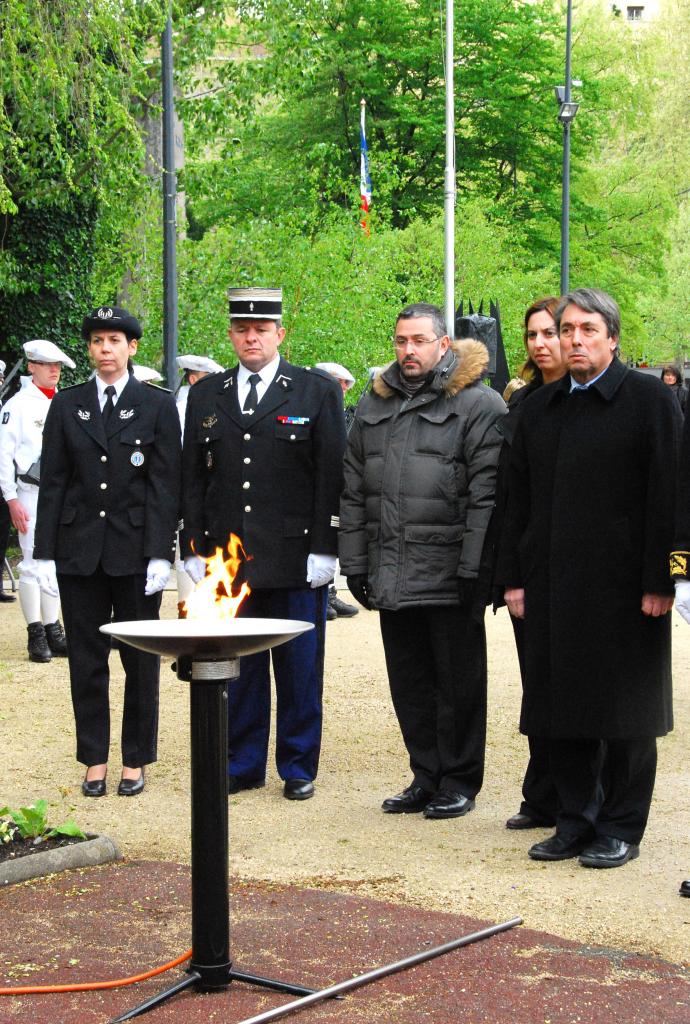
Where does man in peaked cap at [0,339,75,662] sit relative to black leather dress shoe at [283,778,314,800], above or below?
above

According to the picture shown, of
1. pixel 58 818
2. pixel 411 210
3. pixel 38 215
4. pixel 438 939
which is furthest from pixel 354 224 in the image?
pixel 438 939

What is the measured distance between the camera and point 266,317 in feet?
23.5

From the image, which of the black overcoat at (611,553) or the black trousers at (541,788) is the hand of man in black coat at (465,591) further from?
the black overcoat at (611,553)

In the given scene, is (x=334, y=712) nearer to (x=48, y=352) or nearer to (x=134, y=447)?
(x=134, y=447)

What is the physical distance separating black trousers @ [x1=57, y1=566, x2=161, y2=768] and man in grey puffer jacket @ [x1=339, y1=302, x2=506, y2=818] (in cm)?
112

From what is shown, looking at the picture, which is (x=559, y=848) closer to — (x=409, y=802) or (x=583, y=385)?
(x=409, y=802)

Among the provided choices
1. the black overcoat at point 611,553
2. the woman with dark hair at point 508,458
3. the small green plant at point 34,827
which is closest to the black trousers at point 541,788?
the woman with dark hair at point 508,458

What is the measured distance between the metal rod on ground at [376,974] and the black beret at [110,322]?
3482 millimetres

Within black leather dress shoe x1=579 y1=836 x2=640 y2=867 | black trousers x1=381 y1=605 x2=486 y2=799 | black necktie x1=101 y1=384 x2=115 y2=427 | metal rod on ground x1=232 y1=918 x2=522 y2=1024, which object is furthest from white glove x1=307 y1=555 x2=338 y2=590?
metal rod on ground x1=232 y1=918 x2=522 y2=1024

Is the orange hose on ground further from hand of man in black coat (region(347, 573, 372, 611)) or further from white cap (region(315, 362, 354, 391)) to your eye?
white cap (region(315, 362, 354, 391))

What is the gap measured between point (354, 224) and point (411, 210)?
1013cm

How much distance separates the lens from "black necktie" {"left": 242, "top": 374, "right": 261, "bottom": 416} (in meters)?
7.26

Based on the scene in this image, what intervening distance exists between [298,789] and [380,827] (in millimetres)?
674

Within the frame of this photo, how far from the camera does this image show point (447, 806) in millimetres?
6824
